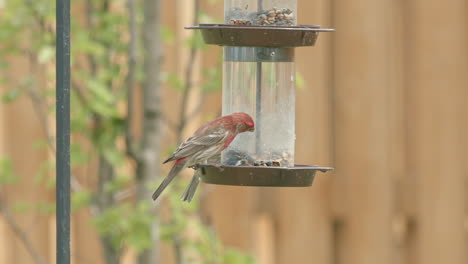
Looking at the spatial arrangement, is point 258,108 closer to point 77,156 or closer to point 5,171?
point 77,156

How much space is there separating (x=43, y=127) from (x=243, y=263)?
51.9 inches

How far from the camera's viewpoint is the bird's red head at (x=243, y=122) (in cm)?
328

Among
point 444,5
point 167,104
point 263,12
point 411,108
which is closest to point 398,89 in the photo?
point 411,108

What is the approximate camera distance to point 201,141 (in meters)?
3.44

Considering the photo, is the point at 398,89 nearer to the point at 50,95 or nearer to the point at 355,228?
the point at 355,228

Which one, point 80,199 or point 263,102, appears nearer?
point 263,102

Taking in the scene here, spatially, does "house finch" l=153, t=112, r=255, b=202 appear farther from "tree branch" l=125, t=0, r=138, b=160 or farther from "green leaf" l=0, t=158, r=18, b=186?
"green leaf" l=0, t=158, r=18, b=186

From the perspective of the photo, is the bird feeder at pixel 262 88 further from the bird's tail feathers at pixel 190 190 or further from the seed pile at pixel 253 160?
the bird's tail feathers at pixel 190 190

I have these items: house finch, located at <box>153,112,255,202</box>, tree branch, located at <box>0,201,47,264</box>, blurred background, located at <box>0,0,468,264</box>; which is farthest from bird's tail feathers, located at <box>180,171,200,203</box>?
tree branch, located at <box>0,201,47,264</box>

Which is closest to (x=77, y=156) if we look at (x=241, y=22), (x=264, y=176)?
(x=241, y=22)

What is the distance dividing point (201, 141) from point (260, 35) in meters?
0.46

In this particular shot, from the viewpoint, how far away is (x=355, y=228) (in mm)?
5168

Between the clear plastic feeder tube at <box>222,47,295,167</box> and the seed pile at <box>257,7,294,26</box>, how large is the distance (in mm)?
92

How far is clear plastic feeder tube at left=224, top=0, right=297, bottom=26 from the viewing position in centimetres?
Result: 346
